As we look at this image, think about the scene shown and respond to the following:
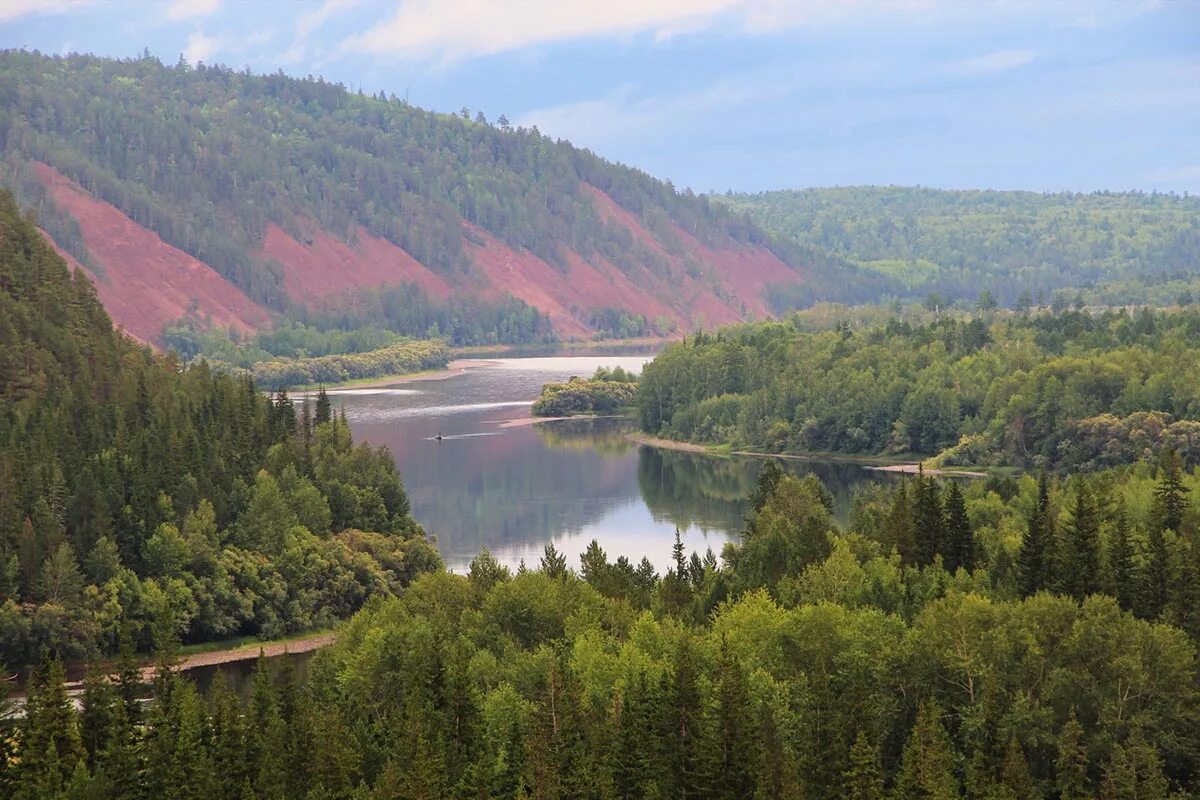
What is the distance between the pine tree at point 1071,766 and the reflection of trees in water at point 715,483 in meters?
75.0

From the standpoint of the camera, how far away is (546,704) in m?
72.6

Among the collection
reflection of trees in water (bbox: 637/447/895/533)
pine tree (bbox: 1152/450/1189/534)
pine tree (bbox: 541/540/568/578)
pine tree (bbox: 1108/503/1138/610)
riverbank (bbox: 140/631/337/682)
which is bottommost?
riverbank (bbox: 140/631/337/682)

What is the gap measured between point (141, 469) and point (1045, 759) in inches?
2510

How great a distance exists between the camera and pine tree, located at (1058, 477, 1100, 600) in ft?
283

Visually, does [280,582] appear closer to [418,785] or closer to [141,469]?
[141,469]

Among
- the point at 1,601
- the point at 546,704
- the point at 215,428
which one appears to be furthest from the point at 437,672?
the point at 215,428

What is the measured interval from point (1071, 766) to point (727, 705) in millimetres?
11688

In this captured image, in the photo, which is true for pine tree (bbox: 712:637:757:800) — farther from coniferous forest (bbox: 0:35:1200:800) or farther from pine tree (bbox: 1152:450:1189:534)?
pine tree (bbox: 1152:450:1189:534)

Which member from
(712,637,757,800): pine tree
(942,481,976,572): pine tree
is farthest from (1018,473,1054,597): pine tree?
(712,637,757,800): pine tree

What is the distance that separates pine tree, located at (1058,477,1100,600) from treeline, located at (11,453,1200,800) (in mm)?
106

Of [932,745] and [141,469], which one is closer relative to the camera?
[932,745]

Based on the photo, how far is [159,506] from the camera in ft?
379

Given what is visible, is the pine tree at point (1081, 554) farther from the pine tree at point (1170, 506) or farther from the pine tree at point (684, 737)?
the pine tree at point (684, 737)

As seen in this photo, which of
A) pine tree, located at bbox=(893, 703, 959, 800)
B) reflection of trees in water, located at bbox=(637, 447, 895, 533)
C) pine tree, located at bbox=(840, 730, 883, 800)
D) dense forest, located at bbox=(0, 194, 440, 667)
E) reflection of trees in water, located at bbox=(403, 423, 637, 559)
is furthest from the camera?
reflection of trees in water, located at bbox=(637, 447, 895, 533)
